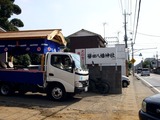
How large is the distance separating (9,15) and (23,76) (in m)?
17.7

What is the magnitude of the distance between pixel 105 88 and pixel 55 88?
5243 mm

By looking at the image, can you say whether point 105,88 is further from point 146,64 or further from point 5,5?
point 146,64

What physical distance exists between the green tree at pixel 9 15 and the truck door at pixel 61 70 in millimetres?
16379

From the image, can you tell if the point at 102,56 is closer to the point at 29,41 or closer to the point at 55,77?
the point at 29,41

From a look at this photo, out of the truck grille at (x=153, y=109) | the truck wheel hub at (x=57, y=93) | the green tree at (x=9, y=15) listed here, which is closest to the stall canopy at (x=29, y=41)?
the truck wheel hub at (x=57, y=93)

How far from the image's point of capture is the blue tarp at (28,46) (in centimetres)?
1432

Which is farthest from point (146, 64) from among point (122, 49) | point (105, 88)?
point (105, 88)

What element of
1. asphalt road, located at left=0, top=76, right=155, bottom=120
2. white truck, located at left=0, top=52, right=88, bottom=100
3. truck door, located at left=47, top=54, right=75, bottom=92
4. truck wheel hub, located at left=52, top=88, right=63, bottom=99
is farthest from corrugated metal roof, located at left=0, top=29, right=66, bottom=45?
asphalt road, located at left=0, top=76, right=155, bottom=120

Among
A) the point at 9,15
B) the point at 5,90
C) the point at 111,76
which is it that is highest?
the point at 9,15

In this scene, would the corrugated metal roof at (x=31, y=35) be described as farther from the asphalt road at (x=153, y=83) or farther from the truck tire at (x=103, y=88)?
the asphalt road at (x=153, y=83)

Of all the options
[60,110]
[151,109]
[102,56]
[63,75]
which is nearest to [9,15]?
[102,56]

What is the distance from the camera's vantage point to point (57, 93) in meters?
13.8

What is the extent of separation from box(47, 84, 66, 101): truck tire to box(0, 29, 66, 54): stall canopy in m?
1.85

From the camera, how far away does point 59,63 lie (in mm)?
14016
